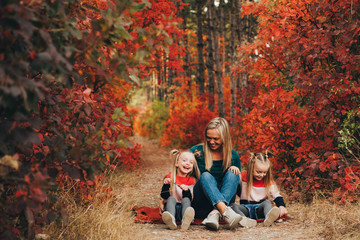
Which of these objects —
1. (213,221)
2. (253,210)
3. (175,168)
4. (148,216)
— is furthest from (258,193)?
(148,216)

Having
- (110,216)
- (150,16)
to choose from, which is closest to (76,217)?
(110,216)

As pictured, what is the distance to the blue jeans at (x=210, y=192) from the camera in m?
4.17

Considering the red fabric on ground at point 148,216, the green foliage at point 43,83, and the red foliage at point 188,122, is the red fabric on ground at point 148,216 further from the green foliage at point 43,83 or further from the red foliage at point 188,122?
the red foliage at point 188,122

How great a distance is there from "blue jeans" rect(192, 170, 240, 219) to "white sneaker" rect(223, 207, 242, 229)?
14cm

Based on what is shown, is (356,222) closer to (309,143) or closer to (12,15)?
(309,143)

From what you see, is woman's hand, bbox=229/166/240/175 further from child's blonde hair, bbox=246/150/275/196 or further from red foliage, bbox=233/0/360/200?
red foliage, bbox=233/0/360/200

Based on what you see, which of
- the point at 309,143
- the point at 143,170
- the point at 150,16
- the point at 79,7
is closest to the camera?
the point at 79,7

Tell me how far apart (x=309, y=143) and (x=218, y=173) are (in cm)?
143

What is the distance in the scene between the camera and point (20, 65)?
1809 mm

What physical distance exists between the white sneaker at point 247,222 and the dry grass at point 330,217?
60 cm

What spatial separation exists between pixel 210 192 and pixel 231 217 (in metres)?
0.37

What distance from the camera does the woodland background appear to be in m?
1.98

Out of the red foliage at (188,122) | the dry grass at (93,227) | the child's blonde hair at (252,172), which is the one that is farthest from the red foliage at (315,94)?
the red foliage at (188,122)

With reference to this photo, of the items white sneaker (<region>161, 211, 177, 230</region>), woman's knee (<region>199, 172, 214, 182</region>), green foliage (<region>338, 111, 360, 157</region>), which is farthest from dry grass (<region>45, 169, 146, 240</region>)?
A: green foliage (<region>338, 111, 360, 157</region>)
